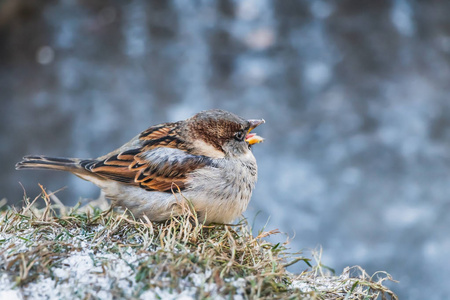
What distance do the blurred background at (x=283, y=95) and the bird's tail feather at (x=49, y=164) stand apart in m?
2.53

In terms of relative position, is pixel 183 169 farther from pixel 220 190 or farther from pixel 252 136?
pixel 252 136

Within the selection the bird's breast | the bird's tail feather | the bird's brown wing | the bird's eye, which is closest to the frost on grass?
the bird's breast

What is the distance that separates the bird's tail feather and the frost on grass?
0.43m

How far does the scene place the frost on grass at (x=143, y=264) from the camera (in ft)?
7.07

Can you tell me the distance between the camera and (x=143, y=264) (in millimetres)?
2250

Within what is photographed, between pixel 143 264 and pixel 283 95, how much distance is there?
4444mm

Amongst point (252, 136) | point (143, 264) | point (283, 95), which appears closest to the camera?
point (143, 264)

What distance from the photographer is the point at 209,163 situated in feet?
10.1

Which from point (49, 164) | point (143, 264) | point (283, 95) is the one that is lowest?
point (143, 264)

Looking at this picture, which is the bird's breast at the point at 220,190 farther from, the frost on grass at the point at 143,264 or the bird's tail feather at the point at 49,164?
the bird's tail feather at the point at 49,164

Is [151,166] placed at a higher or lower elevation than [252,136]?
lower

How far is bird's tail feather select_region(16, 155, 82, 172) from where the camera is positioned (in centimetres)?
325

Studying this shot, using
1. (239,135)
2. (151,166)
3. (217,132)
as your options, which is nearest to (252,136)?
(239,135)

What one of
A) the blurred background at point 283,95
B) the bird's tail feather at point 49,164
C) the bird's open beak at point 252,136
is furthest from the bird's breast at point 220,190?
the blurred background at point 283,95
